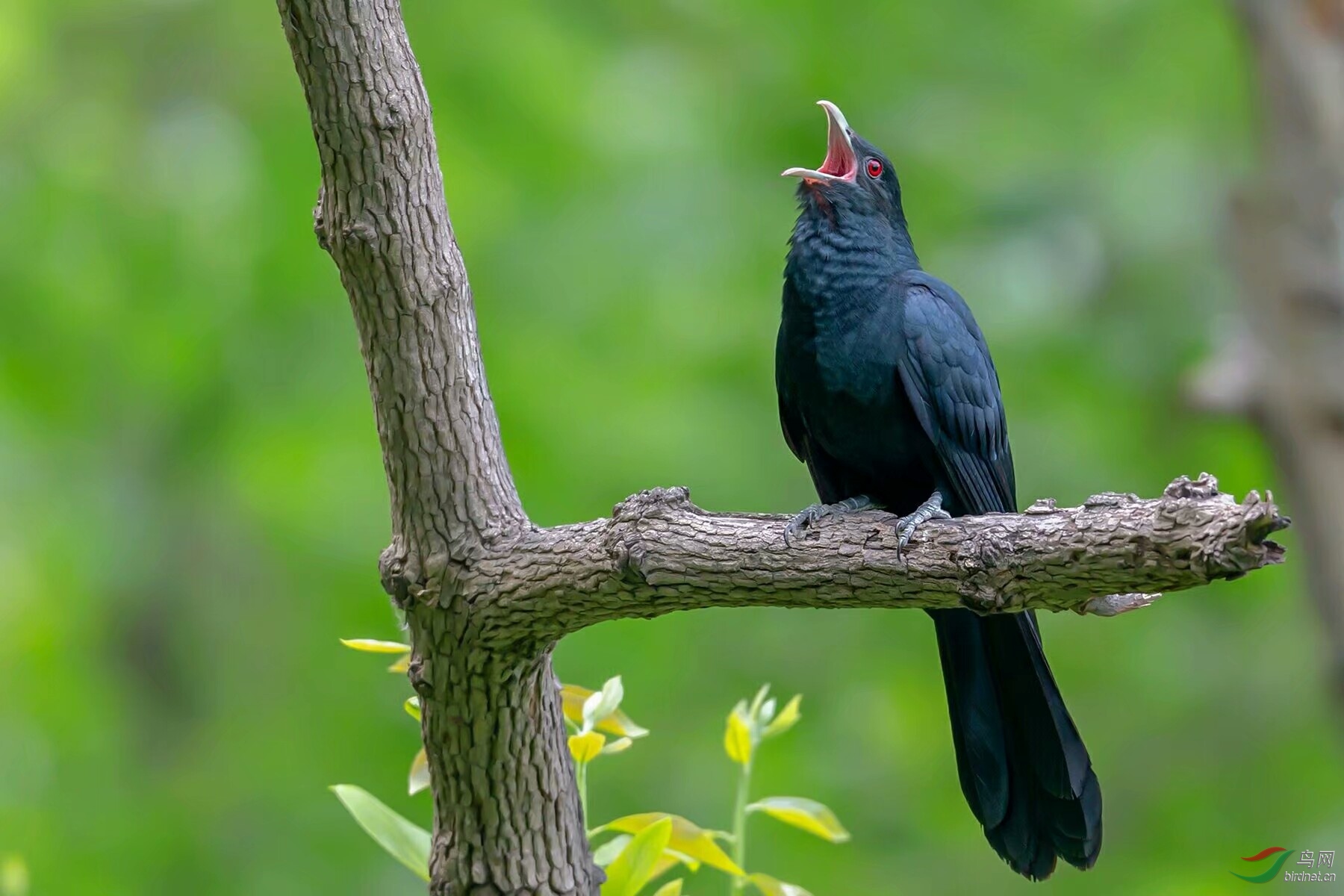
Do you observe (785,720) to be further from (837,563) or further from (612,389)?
(612,389)

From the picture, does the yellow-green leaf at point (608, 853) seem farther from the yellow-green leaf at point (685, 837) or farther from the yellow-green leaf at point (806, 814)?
the yellow-green leaf at point (806, 814)

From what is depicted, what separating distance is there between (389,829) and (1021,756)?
1.49 meters

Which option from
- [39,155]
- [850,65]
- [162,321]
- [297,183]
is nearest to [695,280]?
[850,65]

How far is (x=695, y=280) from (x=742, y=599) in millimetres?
4222

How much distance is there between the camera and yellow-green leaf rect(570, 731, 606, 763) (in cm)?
275

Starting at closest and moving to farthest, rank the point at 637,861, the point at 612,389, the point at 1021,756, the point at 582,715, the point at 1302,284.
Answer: the point at 637,861
the point at 582,715
the point at 1021,756
the point at 1302,284
the point at 612,389

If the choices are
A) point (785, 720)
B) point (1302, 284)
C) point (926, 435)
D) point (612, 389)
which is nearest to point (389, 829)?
point (785, 720)

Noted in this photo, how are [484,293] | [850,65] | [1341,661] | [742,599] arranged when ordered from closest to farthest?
Result: 1. [742,599]
2. [1341,661]
3. [484,293]
4. [850,65]

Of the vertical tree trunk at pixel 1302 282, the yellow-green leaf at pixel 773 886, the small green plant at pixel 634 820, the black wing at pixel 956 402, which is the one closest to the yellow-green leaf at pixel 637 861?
the small green plant at pixel 634 820

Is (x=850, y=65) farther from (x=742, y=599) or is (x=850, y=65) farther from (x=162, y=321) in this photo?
(x=742, y=599)

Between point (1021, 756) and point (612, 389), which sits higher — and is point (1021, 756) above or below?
below

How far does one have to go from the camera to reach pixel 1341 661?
5957 mm

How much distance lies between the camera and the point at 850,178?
3.91 m

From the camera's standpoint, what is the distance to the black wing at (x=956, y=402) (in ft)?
11.2
